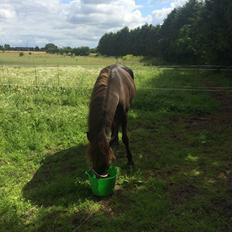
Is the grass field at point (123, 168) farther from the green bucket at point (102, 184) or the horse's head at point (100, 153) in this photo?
the horse's head at point (100, 153)

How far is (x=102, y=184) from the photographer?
5453 mm

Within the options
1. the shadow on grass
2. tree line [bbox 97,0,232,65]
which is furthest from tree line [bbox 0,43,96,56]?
the shadow on grass

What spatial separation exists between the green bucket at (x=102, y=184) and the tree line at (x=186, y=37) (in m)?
13.4

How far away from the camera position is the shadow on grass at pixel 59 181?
5.71 metres

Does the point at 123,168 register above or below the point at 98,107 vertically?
below

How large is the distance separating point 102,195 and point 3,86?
9357 mm

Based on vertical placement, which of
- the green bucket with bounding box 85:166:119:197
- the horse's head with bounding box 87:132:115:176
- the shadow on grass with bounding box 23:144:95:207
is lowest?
the shadow on grass with bounding box 23:144:95:207

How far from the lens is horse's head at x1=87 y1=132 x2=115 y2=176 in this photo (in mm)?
5166

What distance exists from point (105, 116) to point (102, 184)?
103 cm

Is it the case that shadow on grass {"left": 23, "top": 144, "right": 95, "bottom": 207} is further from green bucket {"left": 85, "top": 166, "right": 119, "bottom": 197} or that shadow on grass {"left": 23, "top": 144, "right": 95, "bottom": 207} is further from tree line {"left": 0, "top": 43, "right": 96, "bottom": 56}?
tree line {"left": 0, "top": 43, "right": 96, "bottom": 56}

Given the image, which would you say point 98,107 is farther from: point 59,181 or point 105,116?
point 59,181

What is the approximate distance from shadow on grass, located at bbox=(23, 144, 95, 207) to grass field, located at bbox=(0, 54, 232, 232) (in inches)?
0.7

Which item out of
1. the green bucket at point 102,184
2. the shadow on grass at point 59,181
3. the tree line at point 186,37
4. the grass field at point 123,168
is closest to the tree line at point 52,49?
the tree line at point 186,37

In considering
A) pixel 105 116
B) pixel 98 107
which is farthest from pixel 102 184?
pixel 98 107
